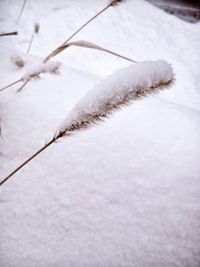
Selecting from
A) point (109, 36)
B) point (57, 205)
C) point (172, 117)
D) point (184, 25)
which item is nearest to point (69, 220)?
point (57, 205)

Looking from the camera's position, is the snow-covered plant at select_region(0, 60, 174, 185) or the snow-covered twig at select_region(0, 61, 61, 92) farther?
the snow-covered twig at select_region(0, 61, 61, 92)

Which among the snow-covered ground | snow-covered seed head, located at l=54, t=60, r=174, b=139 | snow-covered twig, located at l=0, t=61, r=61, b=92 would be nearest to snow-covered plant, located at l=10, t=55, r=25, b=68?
the snow-covered ground

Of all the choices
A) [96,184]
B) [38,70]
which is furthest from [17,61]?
[96,184]

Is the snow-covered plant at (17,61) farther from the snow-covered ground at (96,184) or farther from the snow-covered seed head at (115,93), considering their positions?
the snow-covered seed head at (115,93)

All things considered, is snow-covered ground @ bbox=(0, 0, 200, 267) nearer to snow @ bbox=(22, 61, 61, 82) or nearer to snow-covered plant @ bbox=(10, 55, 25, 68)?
snow-covered plant @ bbox=(10, 55, 25, 68)

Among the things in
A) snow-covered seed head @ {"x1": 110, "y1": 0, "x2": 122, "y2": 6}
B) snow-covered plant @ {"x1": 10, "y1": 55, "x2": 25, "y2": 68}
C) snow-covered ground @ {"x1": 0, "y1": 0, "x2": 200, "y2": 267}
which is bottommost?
snow-covered ground @ {"x1": 0, "y1": 0, "x2": 200, "y2": 267}

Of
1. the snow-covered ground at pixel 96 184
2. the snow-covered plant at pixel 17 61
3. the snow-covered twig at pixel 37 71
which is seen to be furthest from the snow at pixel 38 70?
the snow-covered plant at pixel 17 61

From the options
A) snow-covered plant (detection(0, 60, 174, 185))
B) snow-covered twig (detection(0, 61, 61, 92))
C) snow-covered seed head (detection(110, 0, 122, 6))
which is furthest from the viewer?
snow-covered seed head (detection(110, 0, 122, 6))
